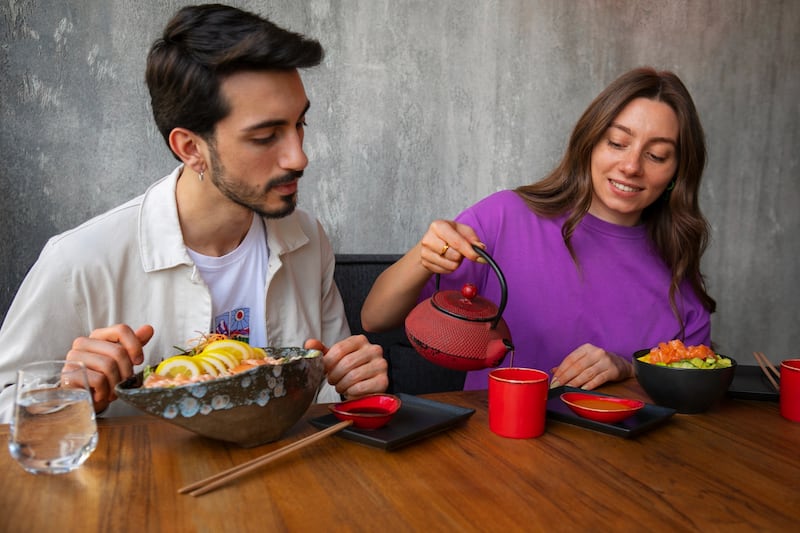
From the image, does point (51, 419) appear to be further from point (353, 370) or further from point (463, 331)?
point (463, 331)

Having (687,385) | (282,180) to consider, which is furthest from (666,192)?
(282,180)

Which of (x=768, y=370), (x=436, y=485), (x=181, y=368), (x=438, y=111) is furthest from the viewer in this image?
(x=438, y=111)

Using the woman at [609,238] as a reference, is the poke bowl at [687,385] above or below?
below

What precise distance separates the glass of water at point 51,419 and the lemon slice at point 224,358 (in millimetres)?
175

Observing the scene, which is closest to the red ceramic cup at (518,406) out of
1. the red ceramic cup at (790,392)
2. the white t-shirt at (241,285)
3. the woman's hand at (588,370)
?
the woman's hand at (588,370)

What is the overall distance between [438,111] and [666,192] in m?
1.01

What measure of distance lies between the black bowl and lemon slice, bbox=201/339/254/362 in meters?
0.74

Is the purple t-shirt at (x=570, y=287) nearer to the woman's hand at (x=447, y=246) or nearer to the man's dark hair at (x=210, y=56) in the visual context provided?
the woman's hand at (x=447, y=246)

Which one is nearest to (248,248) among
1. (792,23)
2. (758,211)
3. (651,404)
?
(651,404)

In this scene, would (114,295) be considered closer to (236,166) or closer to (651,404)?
(236,166)

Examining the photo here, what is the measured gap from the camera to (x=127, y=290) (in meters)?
1.52

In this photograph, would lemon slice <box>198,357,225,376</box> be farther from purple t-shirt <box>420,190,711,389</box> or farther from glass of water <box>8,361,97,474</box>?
purple t-shirt <box>420,190,711,389</box>

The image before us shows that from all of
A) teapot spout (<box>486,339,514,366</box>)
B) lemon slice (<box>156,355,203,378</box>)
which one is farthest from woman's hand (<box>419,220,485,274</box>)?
lemon slice (<box>156,355,203,378</box>)

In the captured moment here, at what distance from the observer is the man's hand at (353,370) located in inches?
51.3
